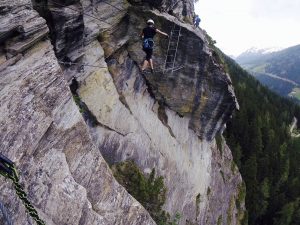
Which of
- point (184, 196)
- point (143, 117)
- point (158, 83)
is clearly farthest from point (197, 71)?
point (184, 196)

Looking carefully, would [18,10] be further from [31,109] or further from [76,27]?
[76,27]

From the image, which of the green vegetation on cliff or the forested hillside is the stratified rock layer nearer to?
the green vegetation on cliff

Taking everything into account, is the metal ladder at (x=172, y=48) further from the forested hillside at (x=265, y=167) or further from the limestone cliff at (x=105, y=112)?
the forested hillside at (x=265, y=167)

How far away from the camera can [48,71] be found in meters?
16.7

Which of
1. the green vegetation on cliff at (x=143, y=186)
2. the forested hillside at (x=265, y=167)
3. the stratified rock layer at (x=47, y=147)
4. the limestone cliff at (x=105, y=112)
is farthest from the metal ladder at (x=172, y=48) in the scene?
the forested hillside at (x=265, y=167)

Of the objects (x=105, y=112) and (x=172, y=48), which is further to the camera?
(x=172, y=48)

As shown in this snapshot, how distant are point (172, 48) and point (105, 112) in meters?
6.77

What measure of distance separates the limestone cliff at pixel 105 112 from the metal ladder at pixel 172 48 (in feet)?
1.37

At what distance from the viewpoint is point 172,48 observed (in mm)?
27875

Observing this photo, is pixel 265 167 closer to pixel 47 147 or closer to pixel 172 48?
pixel 172 48

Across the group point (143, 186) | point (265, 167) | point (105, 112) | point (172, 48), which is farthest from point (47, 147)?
point (265, 167)

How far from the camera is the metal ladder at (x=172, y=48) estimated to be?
27.1m

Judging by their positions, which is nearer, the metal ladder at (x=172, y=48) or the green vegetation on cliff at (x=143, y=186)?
the green vegetation on cliff at (x=143, y=186)

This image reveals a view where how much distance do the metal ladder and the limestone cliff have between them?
418 millimetres
